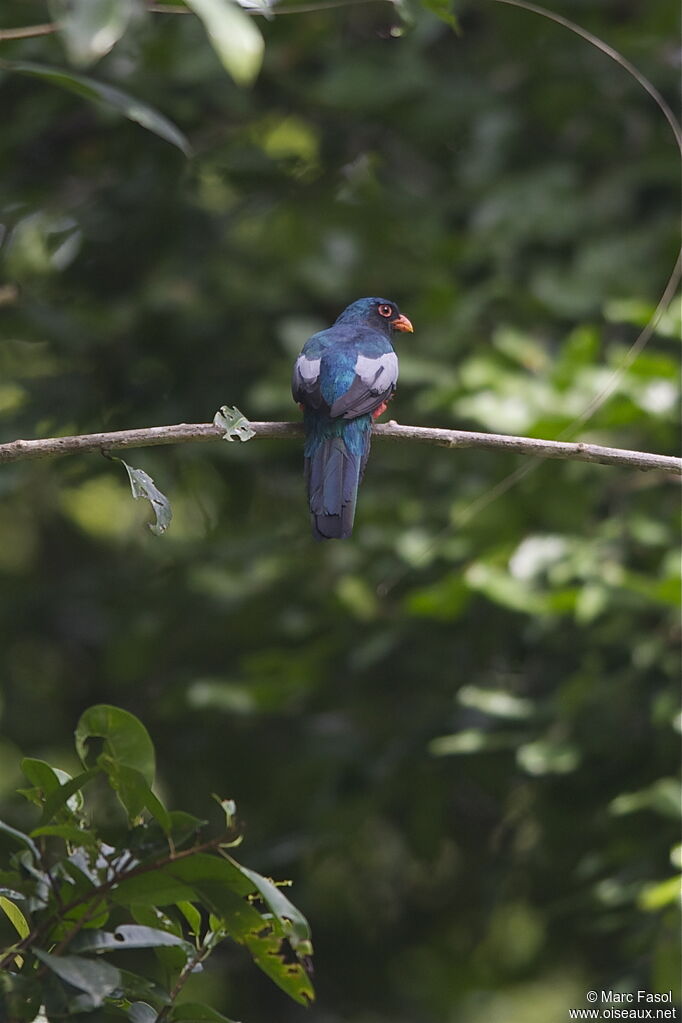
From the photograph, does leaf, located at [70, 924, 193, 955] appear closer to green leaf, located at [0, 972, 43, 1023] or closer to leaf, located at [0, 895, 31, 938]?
green leaf, located at [0, 972, 43, 1023]

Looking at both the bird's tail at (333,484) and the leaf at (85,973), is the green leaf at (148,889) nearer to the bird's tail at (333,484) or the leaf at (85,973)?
the leaf at (85,973)

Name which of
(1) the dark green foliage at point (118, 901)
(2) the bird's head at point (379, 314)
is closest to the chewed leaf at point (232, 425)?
(1) the dark green foliage at point (118, 901)

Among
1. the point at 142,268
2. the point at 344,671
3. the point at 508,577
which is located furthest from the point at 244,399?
the point at 508,577

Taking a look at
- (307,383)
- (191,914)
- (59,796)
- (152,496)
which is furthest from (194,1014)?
(307,383)

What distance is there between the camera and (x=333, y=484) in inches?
106

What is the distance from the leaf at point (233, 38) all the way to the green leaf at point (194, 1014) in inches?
56.8

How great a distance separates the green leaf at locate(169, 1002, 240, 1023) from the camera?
1.93 meters

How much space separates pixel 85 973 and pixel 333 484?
126 cm

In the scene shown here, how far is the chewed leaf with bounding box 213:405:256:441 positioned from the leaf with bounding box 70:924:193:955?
0.92m

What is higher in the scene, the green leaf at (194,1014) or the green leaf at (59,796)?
the green leaf at (59,796)

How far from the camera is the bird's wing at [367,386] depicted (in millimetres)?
2904

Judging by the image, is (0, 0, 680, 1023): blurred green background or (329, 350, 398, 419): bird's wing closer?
(329, 350, 398, 419): bird's wing

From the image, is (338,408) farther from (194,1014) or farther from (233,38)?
(233,38)

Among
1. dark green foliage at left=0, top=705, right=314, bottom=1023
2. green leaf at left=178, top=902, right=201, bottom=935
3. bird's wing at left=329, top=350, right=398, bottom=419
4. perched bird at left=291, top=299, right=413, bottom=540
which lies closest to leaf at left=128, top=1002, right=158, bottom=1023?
dark green foliage at left=0, top=705, right=314, bottom=1023
